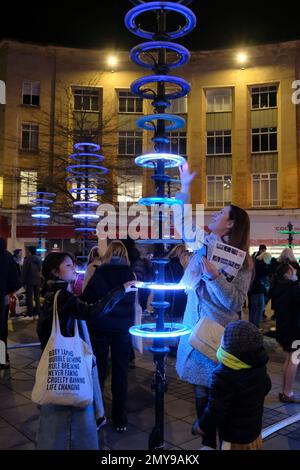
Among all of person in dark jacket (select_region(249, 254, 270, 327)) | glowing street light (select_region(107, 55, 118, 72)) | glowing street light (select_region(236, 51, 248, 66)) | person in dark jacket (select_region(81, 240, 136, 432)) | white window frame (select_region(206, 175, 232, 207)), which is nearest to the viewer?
person in dark jacket (select_region(81, 240, 136, 432))

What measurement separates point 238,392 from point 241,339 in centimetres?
35

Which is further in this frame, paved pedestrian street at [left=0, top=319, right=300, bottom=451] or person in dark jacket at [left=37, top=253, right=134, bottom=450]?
paved pedestrian street at [left=0, top=319, right=300, bottom=451]

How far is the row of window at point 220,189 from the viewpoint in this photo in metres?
26.8

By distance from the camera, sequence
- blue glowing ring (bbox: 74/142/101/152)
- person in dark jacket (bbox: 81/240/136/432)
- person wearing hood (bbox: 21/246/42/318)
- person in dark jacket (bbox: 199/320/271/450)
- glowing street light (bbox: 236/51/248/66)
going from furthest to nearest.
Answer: glowing street light (bbox: 236/51/248/66) → person wearing hood (bbox: 21/246/42/318) → blue glowing ring (bbox: 74/142/101/152) → person in dark jacket (bbox: 81/240/136/432) → person in dark jacket (bbox: 199/320/271/450)

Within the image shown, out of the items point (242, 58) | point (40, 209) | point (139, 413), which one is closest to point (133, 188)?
point (242, 58)

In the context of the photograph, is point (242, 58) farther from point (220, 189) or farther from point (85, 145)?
point (85, 145)

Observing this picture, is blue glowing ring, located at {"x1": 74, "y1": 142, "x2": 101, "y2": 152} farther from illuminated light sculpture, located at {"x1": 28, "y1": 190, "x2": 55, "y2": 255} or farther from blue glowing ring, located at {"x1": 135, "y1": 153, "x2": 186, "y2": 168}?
blue glowing ring, located at {"x1": 135, "y1": 153, "x2": 186, "y2": 168}

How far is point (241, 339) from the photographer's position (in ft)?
9.64

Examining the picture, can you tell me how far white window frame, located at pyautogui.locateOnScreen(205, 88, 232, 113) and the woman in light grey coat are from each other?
2576 cm

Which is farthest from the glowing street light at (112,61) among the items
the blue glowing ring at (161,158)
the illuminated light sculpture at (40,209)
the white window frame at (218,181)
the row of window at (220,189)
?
the blue glowing ring at (161,158)

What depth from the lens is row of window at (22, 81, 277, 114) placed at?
27.4 metres

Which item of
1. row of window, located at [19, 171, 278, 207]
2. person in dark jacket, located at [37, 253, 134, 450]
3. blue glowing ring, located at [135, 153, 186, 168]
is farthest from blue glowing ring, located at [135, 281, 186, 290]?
row of window, located at [19, 171, 278, 207]

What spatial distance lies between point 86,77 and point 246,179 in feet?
40.2
